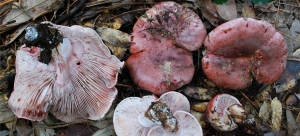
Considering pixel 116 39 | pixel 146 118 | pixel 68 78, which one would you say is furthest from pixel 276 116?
pixel 68 78

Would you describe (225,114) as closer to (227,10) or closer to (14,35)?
(227,10)

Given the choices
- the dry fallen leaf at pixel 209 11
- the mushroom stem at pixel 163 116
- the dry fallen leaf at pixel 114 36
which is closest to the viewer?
the mushroom stem at pixel 163 116

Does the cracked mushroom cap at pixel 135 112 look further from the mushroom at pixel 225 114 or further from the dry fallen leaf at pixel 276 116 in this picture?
the dry fallen leaf at pixel 276 116

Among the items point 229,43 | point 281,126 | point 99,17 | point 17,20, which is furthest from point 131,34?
point 281,126

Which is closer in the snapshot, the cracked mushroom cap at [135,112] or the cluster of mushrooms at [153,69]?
the cluster of mushrooms at [153,69]

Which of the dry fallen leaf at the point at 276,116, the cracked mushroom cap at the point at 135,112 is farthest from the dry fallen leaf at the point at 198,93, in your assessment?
the dry fallen leaf at the point at 276,116

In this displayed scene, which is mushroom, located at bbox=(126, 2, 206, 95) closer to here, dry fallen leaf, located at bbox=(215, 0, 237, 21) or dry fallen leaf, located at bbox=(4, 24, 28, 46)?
dry fallen leaf, located at bbox=(215, 0, 237, 21)

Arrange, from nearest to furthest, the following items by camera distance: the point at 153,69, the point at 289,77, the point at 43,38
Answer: the point at 43,38
the point at 153,69
the point at 289,77
